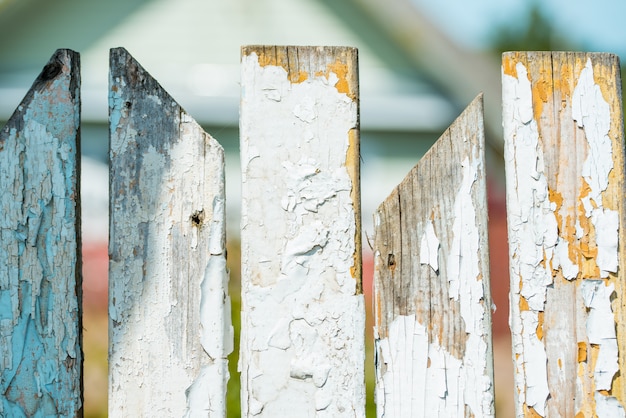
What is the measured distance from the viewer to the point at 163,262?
1.51 meters

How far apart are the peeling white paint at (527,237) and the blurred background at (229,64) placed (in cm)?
282

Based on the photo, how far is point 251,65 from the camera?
1521 mm

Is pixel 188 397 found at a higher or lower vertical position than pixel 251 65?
lower

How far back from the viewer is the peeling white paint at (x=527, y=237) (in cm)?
156

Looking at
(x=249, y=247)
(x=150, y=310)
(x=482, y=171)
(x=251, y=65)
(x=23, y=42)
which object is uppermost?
(x=23, y=42)

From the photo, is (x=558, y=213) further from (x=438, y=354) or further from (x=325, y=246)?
(x=325, y=246)

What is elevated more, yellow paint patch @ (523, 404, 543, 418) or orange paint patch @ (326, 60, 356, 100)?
orange paint patch @ (326, 60, 356, 100)

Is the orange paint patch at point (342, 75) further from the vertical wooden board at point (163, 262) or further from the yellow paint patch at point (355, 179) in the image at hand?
the vertical wooden board at point (163, 262)

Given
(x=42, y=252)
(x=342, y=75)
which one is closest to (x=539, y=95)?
(x=342, y=75)

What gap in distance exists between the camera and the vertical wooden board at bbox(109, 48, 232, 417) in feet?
4.94

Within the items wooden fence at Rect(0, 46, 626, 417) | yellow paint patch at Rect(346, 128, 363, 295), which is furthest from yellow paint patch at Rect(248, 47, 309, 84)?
yellow paint patch at Rect(346, 128, 363, 295)

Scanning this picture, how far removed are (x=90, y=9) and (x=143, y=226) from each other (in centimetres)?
356

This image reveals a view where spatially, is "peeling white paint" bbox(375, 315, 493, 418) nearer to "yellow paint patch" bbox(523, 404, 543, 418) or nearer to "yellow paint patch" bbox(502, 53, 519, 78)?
"yellow paint patch" bbox(523, 404, 543, 418)

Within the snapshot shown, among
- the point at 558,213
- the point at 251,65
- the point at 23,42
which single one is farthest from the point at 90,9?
the point at 558,213
